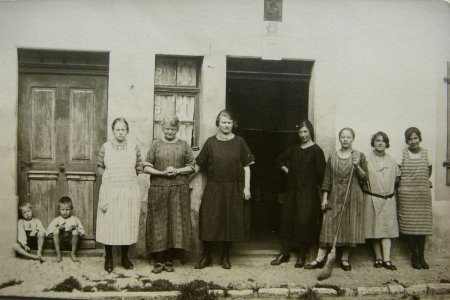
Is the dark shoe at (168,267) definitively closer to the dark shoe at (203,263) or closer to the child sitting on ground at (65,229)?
the dark shoe at (203,263)

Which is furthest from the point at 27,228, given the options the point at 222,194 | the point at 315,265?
the point at 315,265

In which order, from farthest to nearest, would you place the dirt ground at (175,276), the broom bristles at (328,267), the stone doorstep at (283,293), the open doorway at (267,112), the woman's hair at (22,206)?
the open doorway at (267,112), the woman's hair at (22,206), the broom bristles at (328,267), the dirt ground at (175,276), the stone doorstep at (283,293)

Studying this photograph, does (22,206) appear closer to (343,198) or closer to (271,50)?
(271,50)

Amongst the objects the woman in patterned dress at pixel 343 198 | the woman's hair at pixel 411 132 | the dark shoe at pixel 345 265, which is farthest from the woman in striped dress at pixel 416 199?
the dark shoe at pixel 345 265

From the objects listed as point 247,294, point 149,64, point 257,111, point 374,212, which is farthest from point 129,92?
point 374,212

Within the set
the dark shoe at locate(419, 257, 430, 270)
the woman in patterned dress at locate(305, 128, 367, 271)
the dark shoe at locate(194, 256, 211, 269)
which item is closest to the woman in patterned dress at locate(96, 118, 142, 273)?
the dark shoe at locate(194, 256, 211, 269)

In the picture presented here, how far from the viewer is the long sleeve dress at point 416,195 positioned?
15.8 ft

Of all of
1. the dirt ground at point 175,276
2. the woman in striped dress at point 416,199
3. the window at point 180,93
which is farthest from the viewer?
the window at point 180,93

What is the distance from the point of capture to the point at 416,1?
4473mm

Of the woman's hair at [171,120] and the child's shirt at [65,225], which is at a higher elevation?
the woman's hair at [171,120]

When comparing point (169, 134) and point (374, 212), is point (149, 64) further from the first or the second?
point (374, 212)

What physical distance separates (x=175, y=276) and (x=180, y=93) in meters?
1.74

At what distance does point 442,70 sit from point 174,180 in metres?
2.64

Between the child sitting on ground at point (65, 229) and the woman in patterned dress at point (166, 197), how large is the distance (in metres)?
0.71
